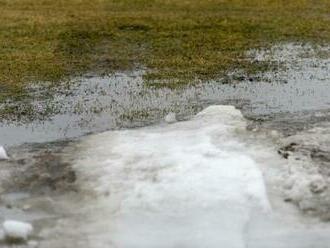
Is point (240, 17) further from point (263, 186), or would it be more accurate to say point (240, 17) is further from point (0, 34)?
point (263, 186)

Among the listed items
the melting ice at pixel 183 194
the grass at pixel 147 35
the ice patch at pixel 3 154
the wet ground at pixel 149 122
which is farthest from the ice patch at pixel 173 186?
the grass at pixel 147 35

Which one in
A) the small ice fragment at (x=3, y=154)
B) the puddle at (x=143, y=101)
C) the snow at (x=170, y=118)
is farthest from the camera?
the snow at (x=170, y=118)

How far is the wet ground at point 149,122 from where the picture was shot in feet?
29.5

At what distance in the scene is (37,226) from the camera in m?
8.30

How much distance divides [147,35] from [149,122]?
25.3 feet

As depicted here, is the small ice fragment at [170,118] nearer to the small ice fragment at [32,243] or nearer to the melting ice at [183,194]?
the melting ice at [183,194]

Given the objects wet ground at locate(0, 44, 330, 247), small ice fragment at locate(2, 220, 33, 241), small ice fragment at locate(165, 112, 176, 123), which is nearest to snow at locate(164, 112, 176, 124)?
small ice fragment at locate(165, 112, 176, 123)

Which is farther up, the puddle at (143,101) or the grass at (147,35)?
the grass at (147,35)

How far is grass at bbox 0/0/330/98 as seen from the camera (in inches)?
636

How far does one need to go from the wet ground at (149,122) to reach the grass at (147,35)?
814mm

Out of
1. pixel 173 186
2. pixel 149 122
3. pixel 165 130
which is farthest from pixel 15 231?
pixel 149 122

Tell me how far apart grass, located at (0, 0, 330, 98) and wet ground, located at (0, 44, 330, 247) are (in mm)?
814

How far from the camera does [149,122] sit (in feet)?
40.8

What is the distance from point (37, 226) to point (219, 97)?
261 inches
